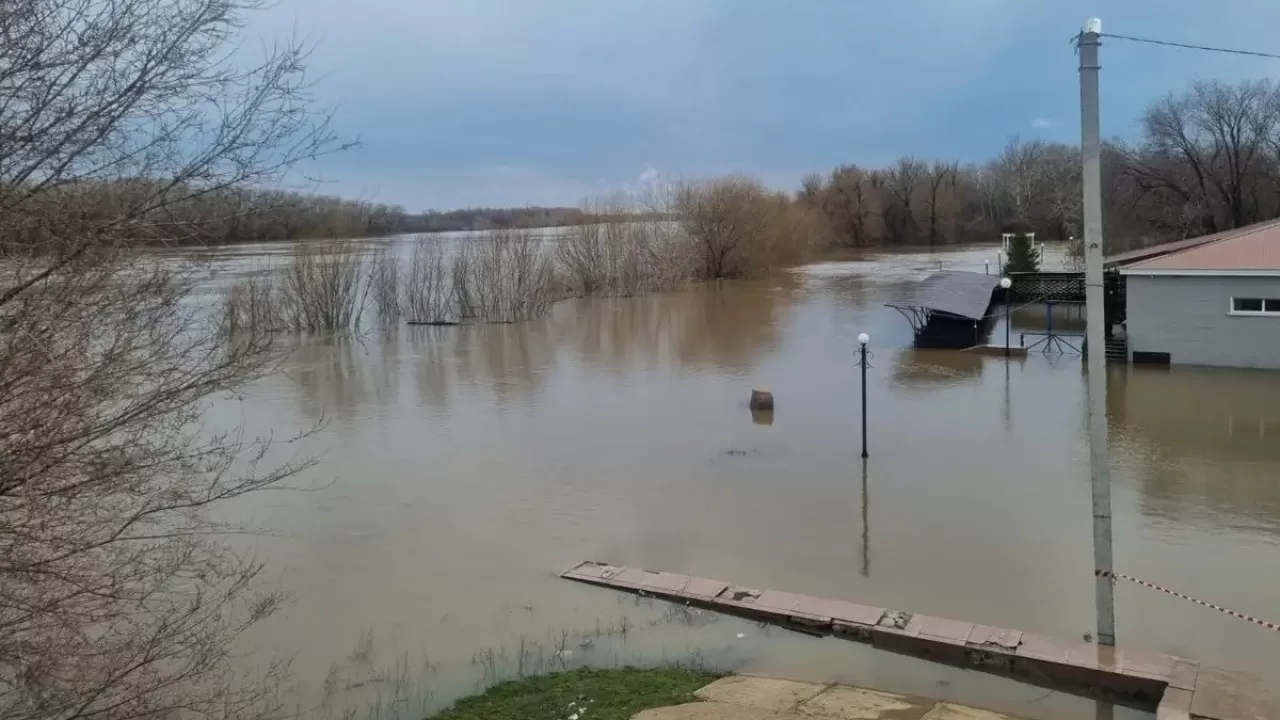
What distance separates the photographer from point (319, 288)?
29.3 metres

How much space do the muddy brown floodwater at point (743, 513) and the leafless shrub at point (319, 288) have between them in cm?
831

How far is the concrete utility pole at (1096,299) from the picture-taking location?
640 centimetres

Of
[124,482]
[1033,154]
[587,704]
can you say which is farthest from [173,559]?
[1033,154]

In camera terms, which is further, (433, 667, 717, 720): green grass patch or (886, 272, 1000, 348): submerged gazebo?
(886, 272, 1000, 348): submerged gazebo

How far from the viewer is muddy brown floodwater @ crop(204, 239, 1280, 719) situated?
24.3 feet

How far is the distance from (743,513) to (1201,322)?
43.0 feet

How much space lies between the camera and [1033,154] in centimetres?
9212

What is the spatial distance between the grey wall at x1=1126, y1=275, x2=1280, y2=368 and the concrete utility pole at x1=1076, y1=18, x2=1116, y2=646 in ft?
46.8

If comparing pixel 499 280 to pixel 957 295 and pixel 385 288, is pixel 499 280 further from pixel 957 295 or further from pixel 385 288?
pixel 957 295

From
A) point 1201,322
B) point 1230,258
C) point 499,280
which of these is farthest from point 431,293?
point 1230,258

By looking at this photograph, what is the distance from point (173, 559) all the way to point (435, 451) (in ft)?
25.9

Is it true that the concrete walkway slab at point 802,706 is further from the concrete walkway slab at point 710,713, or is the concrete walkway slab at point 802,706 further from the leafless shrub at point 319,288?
the leafless shrub at point 319,288

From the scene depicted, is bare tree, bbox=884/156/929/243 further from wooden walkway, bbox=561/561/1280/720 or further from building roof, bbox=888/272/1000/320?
wooden walkway, bbox=561/561/1280/720

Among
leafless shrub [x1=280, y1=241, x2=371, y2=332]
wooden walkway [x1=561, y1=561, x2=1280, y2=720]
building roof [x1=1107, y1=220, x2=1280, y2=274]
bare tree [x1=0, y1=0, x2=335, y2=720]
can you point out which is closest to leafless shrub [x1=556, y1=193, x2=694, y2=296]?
leafless shrub [x1=280, y1=241, x2=371, y2=332]
